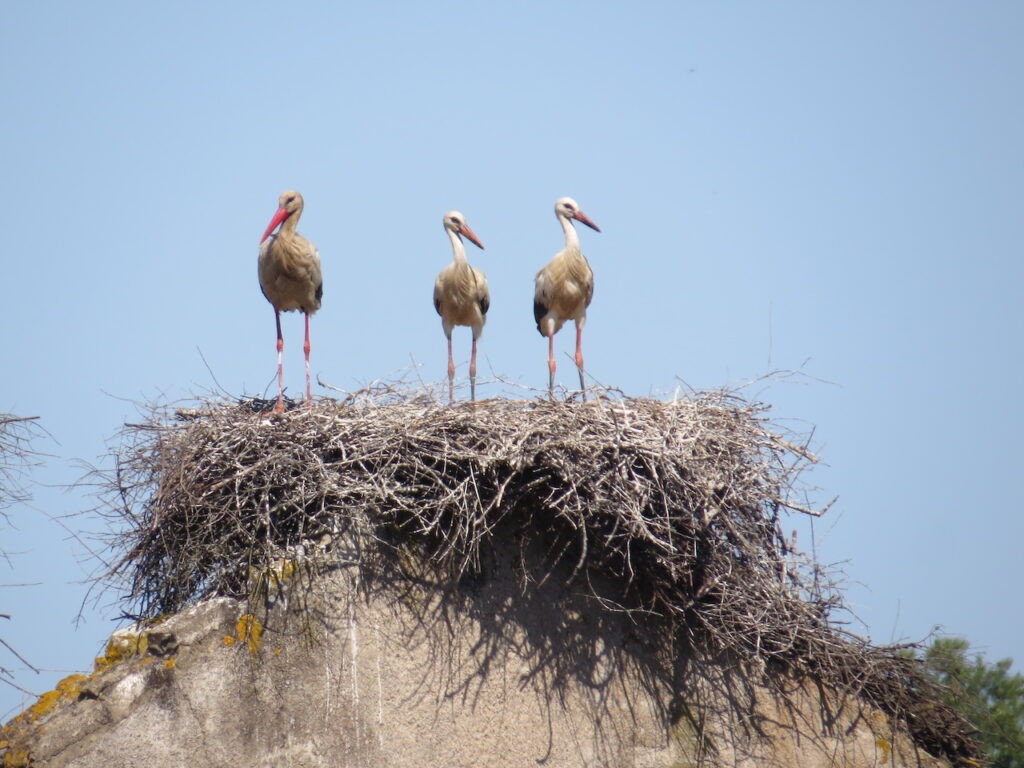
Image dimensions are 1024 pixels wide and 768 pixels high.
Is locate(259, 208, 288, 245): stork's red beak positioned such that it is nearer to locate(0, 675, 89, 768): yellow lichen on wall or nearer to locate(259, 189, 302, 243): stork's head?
locate(259, 189, 302, 243): stork's head

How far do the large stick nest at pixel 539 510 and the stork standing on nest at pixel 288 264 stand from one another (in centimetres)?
269

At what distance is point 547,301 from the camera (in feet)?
37.6

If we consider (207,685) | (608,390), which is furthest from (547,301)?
(207,685)

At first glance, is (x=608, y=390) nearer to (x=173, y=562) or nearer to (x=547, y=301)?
(x=173, y=562)

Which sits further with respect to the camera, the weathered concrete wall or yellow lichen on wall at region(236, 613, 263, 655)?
yellow lichen on wall at region(236, 613, 263, 655)

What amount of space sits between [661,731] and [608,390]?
1991mm

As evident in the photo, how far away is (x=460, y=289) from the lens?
11422mm

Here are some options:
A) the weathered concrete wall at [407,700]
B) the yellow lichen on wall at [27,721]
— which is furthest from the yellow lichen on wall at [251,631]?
the yellow lichen on wall at [27,721]

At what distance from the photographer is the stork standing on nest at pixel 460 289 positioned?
450 inches

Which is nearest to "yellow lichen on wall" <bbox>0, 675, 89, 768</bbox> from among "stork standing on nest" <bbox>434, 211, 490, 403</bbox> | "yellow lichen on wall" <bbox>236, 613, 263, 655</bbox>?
"yellow lichen on wall" <bbox>236, 613, 263, 655</bbox>

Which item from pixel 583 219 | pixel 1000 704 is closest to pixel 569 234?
pixel 583 219

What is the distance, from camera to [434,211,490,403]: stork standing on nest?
37.5ft

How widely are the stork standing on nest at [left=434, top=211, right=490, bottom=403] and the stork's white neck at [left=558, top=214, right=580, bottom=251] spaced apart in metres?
0.75

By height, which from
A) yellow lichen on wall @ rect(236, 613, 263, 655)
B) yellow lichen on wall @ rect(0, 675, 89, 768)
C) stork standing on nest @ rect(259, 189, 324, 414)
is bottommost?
yellow lichen on wall @ rect(0, 675, 89, 768)
